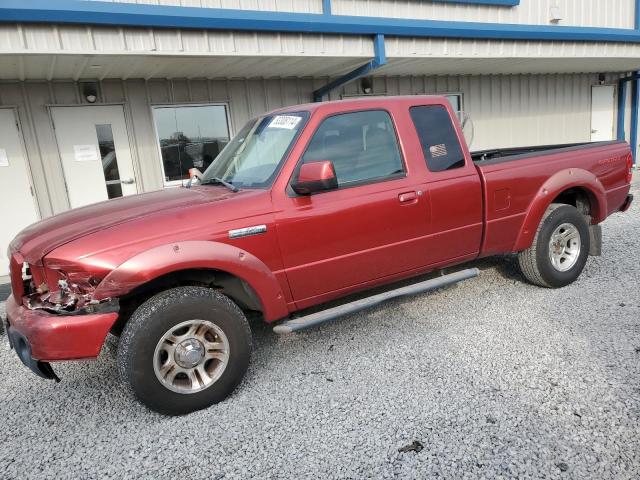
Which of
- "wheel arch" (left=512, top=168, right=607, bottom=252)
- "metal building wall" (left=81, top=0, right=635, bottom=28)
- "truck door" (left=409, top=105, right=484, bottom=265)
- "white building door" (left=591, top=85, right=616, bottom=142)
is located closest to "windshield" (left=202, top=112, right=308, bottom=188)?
"truck door" (left=409, top=105, right=484, bottom=265)

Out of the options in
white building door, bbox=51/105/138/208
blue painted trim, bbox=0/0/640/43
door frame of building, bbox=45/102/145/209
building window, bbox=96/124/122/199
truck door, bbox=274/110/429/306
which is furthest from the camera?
building window, bbox=96/124/122/199

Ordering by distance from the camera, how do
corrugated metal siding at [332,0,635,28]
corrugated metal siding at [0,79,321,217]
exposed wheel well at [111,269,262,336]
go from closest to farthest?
exposed wheel well at [111,269,262,336]
corrugated metal siding at [0,79,321,217]
corrugated metal siding at [332,0,635,28]

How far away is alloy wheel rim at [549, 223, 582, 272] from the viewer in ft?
14.7

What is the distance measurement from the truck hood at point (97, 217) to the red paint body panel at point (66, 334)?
41 centimetres

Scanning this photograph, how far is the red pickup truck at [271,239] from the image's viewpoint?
2.69 metres

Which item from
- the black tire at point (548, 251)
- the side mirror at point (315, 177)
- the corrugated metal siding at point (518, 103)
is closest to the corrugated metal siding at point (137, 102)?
the corrugated metal siding at point (518, 103)

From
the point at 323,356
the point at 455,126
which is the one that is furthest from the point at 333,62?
the point at 323,356

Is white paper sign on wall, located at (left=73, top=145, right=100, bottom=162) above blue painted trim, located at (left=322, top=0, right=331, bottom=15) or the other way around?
the other way around

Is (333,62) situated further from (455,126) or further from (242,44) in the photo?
(455,126)

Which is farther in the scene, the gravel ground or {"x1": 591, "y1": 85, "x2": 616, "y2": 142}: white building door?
{"x1": 591, "y1": 85, "x2": 616, "y2": 142}: white building door

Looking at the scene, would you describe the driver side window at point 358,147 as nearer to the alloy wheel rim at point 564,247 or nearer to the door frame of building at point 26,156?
the alloy wheel rim at point 564,247

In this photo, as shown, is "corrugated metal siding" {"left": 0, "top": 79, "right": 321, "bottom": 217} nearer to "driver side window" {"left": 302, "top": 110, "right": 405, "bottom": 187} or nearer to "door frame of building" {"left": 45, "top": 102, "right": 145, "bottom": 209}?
"door frame of building" {"left": 45, "top": 102, "right": 145, "bottom": 209}

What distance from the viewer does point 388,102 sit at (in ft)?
12.2

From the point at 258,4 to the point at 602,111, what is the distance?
10728 mm
